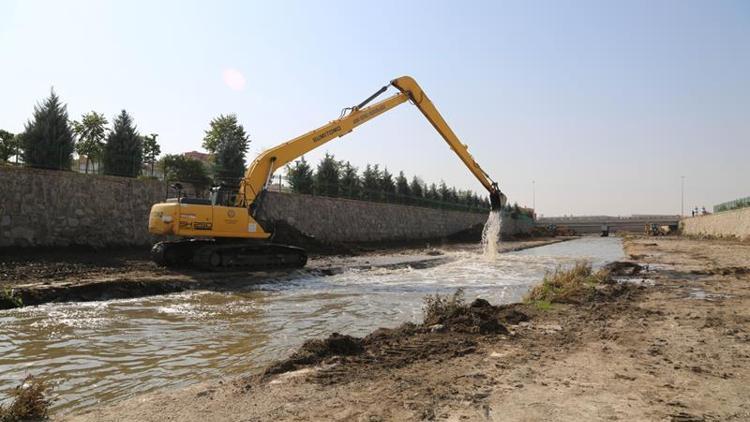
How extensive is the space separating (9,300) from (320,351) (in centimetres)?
763

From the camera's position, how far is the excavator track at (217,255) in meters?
15.6

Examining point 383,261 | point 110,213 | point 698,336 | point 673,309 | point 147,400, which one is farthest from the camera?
point 383,261

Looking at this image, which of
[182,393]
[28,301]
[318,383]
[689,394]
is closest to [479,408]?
[318,383]

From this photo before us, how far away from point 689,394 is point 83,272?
14.4m

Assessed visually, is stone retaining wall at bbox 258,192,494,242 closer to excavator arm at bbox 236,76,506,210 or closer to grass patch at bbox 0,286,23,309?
excavator arm at bbox 236,76,506,210

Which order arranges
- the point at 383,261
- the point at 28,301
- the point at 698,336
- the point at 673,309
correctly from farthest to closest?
1. the point at 383,261
2. the point at 28,301
3. the point at 673,309
4. the point at 698,336

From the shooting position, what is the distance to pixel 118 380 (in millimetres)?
5832

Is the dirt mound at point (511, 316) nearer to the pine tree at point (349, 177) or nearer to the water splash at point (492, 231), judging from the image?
the water splash at point (492, 231)

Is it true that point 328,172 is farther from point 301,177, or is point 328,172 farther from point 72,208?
point 72,208

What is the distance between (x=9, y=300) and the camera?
10.3m

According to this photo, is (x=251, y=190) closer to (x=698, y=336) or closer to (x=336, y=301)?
(x=336, y=301)

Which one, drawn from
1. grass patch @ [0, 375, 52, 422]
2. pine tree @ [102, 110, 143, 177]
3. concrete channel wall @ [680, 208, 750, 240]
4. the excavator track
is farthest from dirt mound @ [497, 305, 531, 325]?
concrete channel wall @ [680, 208, 750, 240]

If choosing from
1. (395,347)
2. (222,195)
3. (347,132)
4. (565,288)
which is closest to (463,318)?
(395,347)

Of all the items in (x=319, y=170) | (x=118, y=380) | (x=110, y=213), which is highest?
(x=319, y=170)
